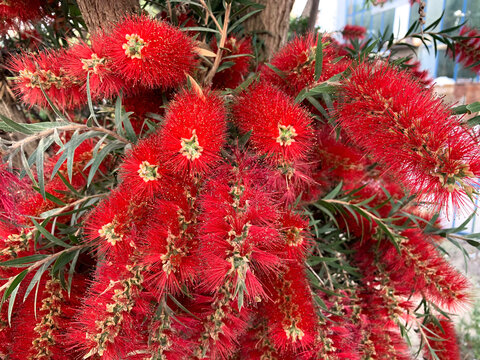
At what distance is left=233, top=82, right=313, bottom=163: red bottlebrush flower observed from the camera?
0.29 m

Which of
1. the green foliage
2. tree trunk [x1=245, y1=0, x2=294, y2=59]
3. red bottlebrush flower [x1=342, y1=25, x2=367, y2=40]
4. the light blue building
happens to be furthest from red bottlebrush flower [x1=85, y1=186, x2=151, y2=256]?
the green foliage

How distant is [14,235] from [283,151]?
27 centimetres

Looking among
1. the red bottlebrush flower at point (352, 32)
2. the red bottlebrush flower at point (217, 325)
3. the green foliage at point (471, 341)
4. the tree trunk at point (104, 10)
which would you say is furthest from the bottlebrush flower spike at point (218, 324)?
the green foliage at point (471, 341)

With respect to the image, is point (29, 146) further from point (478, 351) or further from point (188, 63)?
point (478, 351)

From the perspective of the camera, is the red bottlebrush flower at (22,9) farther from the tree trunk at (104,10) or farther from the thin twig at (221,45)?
the thin twig at (221,45)

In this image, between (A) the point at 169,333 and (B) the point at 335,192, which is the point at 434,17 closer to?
(B) the point at 335,192

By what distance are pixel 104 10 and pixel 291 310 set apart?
1.21 ft

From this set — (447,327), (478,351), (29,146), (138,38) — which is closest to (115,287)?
(138,38)

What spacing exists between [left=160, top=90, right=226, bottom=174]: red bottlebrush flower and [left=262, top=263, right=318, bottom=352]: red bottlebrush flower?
0.15 metres

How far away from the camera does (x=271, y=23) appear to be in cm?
52

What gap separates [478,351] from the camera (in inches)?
33.6

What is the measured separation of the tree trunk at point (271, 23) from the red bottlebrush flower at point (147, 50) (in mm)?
219

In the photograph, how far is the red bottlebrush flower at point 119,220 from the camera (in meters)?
0.29

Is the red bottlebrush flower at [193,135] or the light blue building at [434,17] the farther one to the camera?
the light blue building at [434,17]
